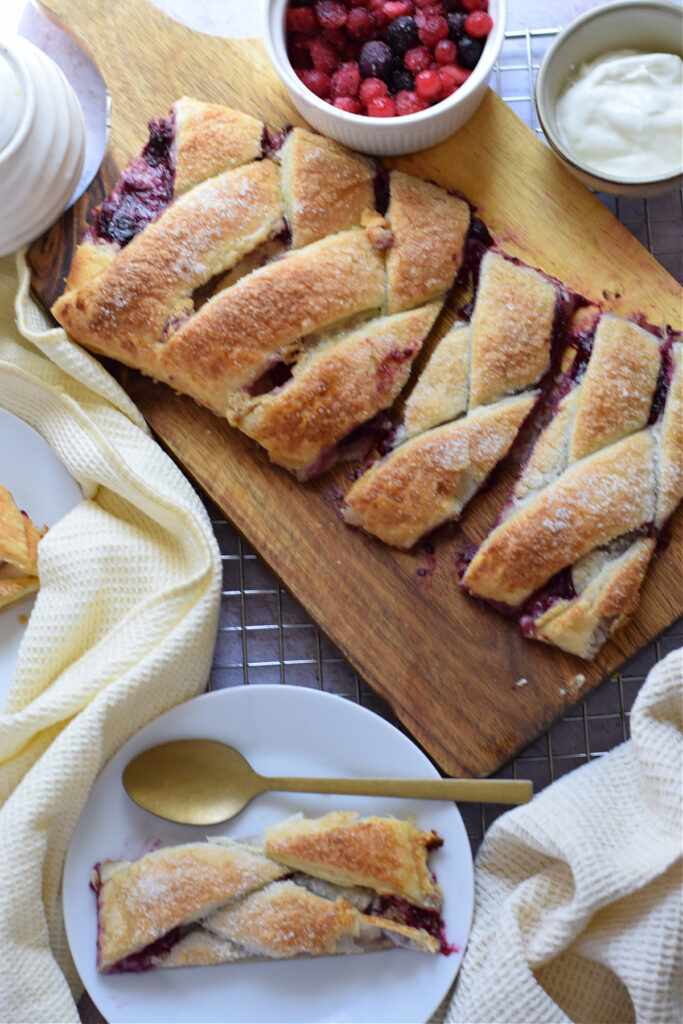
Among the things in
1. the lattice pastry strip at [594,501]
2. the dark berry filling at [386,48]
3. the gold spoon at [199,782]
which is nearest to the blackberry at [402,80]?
the dark berry filling at [386,48]

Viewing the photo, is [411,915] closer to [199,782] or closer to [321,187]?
[199,782]

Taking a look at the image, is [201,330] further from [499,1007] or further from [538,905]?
[499,1007]

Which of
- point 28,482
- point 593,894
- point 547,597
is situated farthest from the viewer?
point 28,482

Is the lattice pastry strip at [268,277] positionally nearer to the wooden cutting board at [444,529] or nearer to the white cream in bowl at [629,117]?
the wooden cutting board at [444,529]

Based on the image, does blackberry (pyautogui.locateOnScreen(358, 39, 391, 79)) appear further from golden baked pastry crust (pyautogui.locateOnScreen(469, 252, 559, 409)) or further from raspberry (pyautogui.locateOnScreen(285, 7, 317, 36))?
golden baked pastry crust (pyautogui.locateOnScreen(469, 252, 559, 409))

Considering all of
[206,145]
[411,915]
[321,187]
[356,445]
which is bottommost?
[411,915]

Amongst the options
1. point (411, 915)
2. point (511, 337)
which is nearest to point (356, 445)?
point (511, 337)

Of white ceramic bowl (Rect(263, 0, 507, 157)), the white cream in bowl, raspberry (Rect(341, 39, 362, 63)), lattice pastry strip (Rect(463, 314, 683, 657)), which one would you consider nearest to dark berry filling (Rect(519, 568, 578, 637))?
lattice pastry strip (Rect(463, 314, 683, 657))
